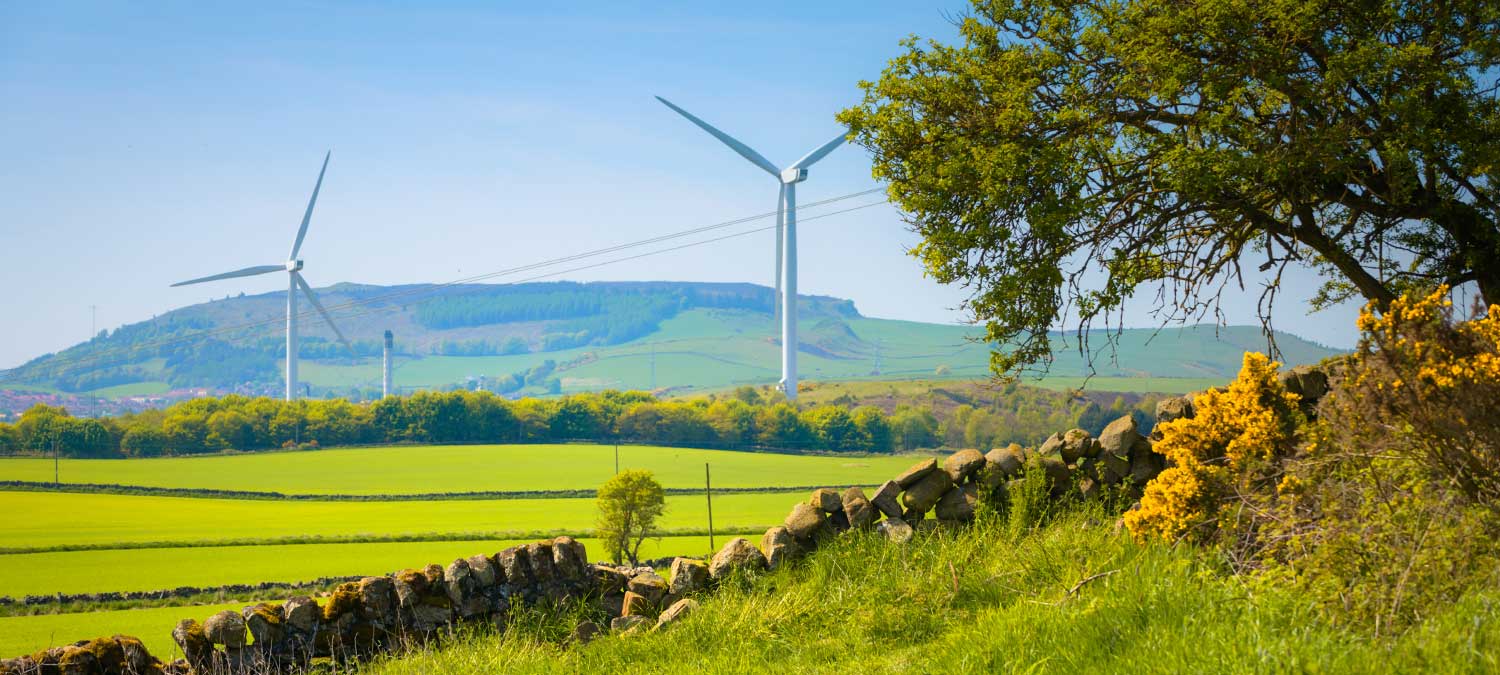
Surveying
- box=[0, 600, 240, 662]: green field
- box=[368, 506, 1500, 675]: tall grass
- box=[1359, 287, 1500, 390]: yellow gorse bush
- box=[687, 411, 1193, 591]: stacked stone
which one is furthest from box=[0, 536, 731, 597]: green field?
box=[1359, 287, 1500, 390]: yellow gorse bush

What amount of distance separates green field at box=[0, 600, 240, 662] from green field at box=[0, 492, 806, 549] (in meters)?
20.1

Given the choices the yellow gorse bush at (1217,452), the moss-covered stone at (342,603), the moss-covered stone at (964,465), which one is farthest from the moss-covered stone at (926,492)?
the moss-covered stone at (342,603)

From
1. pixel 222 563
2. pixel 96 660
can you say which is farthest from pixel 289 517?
pixel 96 660

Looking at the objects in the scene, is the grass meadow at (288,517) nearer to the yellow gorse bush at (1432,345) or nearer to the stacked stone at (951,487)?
the stacked stone at (951,487)

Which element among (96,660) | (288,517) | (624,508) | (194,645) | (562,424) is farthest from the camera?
(562,424)

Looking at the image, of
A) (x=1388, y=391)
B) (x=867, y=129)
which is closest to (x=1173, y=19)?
(x=867, y=129)

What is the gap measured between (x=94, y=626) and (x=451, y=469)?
63.8 m

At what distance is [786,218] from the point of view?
64.8 metres

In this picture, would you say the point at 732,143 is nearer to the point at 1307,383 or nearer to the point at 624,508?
the point at 624,508

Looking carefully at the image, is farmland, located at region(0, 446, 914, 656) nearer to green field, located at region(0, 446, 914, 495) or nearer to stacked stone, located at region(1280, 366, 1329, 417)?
green field, located at region(0, 446, 914, 495)

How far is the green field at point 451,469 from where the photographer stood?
76375 millimetres

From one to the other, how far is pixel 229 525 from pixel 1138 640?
58611 millimetres

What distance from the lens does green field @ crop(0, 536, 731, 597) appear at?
3550 centimetres

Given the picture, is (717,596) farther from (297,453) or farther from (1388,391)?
(297,453)
